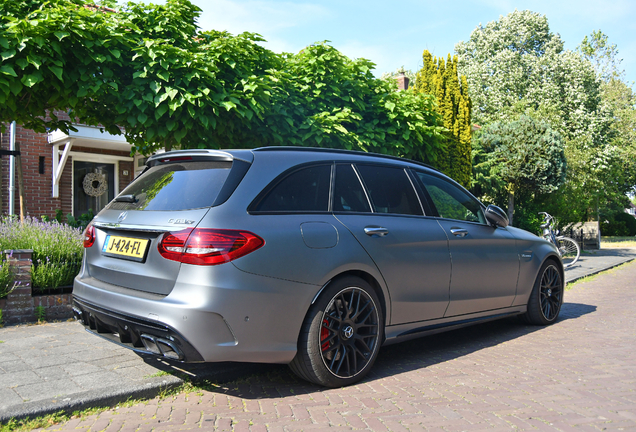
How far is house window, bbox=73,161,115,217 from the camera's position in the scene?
45.9 ft

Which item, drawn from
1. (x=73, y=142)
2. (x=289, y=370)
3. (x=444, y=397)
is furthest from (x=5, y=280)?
(x=73, y=142)

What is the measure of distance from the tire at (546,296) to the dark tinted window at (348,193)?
2.83 m

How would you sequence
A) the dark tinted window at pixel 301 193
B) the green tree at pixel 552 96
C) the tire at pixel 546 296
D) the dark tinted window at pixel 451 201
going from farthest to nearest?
the green tree at pixel 552 96, the tire at pixel 546 296, the dark tinted window at pixel 451 201, the dark tinted window at pixel 301 193

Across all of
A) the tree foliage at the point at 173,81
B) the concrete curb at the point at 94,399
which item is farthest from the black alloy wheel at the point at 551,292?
the concrete curb at the point at 94,399

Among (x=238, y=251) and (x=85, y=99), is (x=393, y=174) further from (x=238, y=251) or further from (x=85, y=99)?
(x=85, y=99)

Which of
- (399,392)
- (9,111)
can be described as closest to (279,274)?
(399,392)

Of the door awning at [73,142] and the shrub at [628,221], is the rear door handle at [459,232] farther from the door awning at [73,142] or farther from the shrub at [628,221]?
the shrub at [628,221]

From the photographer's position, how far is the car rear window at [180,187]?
3440mm

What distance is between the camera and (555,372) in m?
4.20

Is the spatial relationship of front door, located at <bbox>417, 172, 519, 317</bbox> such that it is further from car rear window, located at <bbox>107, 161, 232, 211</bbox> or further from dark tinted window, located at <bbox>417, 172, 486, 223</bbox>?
car rear window, located at <bbox>107, 161, 232, 211</bbox>

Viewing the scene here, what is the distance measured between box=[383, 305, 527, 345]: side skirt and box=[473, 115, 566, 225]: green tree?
11.7 m

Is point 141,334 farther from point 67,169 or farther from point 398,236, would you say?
point 67,169

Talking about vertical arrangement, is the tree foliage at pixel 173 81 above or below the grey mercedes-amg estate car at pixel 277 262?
above

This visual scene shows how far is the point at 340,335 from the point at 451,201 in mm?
2079
